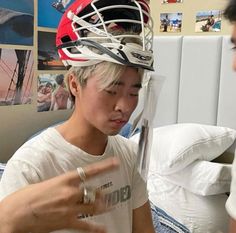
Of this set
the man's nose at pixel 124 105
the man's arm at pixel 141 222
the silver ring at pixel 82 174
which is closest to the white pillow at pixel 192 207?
the man's arm at pixel 141 222

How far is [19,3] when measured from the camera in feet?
6.64

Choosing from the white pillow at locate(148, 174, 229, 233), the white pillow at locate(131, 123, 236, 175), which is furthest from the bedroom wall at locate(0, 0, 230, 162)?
the white pillow at locate(148, 174, 229, 233)

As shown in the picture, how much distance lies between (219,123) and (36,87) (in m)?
1.04

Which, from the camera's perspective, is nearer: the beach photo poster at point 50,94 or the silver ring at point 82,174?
the silver ring at point 82,174

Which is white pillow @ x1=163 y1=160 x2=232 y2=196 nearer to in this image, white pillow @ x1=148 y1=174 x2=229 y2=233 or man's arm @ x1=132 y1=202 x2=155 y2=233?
white pillow @ x1=148 y1=174 x2=229 y2=233

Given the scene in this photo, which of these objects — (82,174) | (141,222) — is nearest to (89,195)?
(82,174)

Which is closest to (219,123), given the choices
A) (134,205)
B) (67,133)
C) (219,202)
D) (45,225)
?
(219,202)

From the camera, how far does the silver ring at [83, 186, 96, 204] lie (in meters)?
0.57

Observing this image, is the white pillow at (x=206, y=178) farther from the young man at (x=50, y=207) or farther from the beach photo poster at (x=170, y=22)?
the young man at (x=50, y=207)

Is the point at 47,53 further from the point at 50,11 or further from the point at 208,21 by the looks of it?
the point at 208,21

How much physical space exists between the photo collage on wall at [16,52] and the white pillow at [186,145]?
2.68ft

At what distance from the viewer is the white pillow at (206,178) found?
1493 mm

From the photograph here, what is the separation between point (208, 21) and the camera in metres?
1.93

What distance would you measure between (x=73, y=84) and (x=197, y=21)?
1263 millimetres
